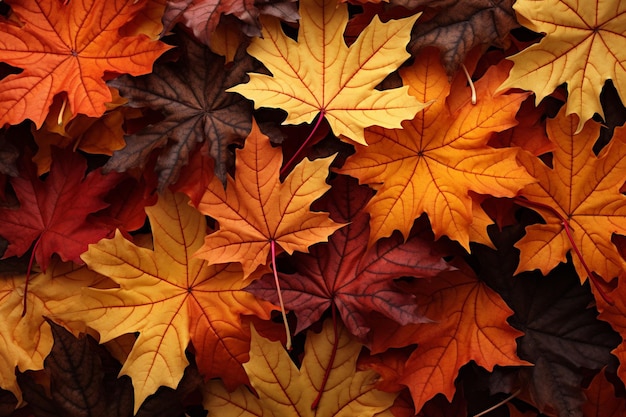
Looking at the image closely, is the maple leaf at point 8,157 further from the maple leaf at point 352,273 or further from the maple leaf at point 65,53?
the maple leaf at point 352,273

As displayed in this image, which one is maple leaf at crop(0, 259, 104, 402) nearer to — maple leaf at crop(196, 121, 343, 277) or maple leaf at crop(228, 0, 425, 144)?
maple leaf at crop(196, 121, 343, 277)

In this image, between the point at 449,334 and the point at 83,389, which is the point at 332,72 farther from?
the point at 83,389

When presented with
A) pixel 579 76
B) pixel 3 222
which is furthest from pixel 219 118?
pixel 579 76

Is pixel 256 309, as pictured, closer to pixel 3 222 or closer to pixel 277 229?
pixel 277 229

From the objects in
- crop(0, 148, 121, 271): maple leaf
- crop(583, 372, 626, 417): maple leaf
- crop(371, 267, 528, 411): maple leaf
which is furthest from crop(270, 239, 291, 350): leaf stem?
crop(583, 372, 626, 417): maple leaf

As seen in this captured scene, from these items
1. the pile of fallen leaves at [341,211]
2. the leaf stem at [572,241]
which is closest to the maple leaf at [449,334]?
the pile of fallen leaves at [341,211]
